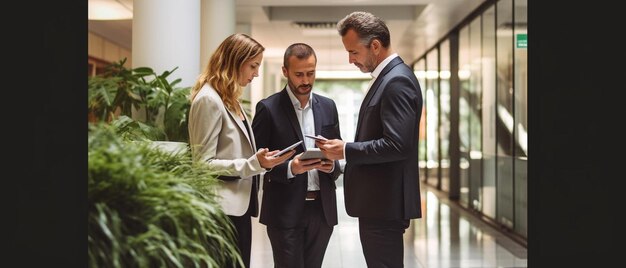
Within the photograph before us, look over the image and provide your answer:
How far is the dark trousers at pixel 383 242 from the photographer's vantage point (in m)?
2.83

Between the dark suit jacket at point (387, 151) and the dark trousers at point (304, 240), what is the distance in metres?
0.36

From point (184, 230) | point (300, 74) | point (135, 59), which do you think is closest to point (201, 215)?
point (184, 230)

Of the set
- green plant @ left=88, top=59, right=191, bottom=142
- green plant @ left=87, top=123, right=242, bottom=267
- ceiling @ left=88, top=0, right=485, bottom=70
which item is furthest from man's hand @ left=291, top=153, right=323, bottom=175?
ceiling @ left=88, top=0, right=485, bottom=70

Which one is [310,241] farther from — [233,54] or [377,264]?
[233,54]

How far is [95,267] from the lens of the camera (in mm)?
1574

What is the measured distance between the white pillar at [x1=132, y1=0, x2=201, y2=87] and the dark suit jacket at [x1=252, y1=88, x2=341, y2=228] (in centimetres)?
186

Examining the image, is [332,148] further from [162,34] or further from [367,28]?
[162,34]

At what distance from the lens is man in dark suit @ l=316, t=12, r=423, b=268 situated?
2.71 m

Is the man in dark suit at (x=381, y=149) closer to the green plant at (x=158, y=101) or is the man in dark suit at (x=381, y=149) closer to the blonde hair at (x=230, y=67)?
the blonde hair at (x=230, y=67)

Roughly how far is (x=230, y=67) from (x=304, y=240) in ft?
3.08

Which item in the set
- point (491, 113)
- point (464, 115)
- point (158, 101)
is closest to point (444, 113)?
point (464, 115)

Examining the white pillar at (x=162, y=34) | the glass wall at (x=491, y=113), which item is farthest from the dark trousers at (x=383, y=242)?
the glass wall at (x=491, y=113)
